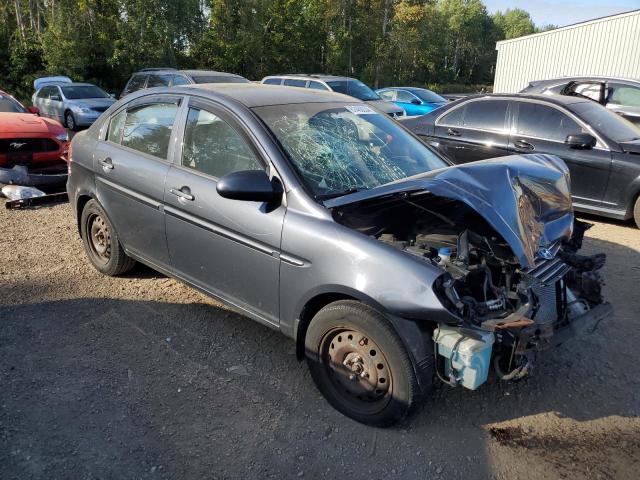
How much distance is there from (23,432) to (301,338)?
1623 millimetres

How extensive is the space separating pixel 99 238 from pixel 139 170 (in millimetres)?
1167

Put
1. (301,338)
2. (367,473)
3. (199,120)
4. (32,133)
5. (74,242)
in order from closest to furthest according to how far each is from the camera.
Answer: (367,473), (301,338), (199,120), (74,242), (32,133)

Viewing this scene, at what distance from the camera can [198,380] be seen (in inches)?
135

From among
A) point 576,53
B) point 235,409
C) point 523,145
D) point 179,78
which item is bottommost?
point 235,409

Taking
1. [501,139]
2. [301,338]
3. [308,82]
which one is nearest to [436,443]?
[301,338]

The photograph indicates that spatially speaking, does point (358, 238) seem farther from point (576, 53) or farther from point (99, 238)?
point (576, 53)

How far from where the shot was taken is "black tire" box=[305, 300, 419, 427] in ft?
9.05

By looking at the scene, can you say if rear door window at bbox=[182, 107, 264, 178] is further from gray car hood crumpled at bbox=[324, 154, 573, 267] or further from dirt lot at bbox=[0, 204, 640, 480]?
dirt lot at bbox=[0, 204, 640, 480]

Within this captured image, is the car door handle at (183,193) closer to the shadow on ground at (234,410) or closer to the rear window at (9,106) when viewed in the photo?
the shadow on ground at (234,410)

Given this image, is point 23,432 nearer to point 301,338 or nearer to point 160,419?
point 160,419

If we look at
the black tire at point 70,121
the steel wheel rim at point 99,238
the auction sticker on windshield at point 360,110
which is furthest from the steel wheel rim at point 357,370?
the black tire at point 70,121

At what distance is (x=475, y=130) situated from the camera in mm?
7398

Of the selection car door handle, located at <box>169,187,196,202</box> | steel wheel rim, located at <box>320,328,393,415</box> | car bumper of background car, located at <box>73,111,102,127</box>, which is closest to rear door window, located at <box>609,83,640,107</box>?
car door handle, located at <box>169,187,196,202</box>

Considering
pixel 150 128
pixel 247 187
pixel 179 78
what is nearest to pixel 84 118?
pixel 179 78
